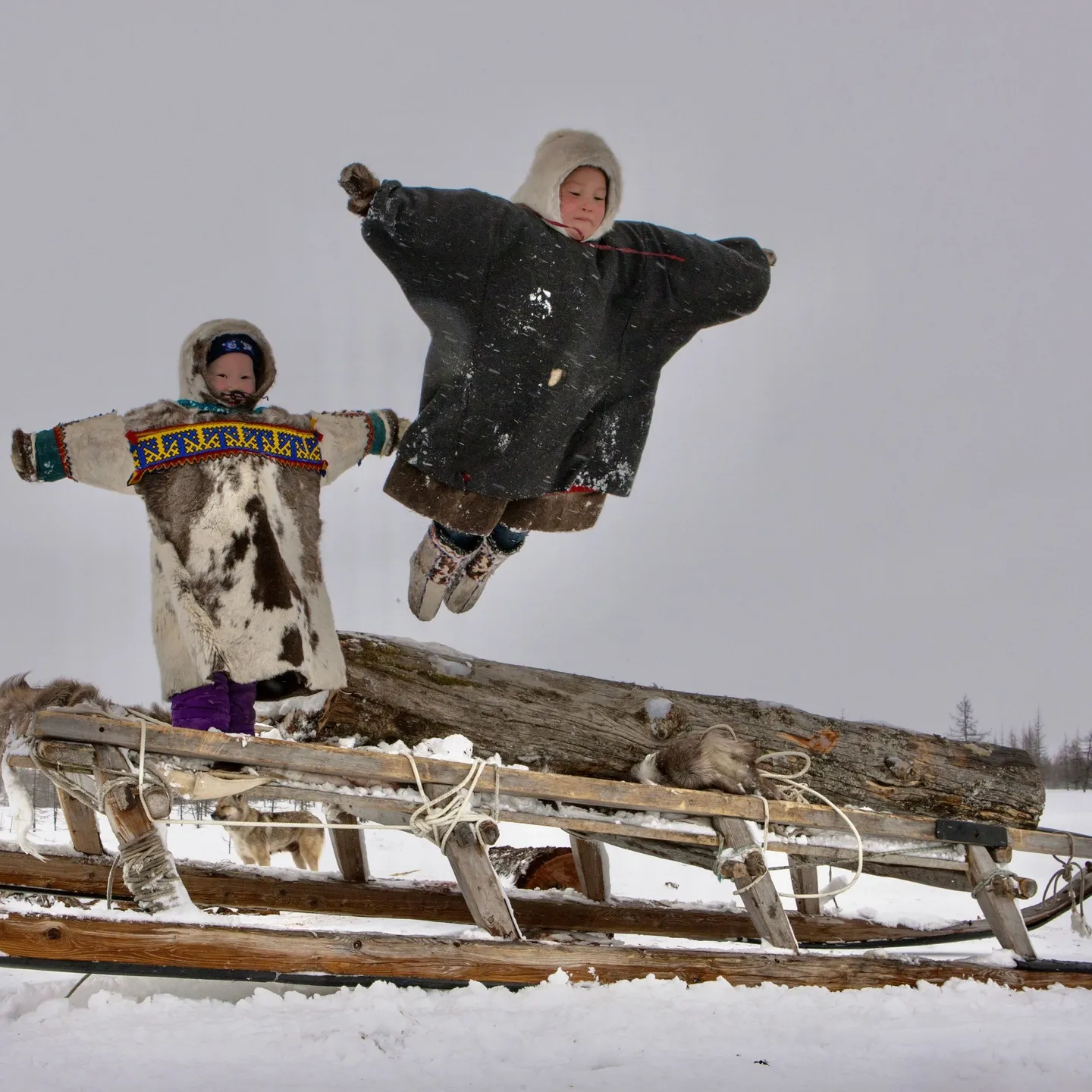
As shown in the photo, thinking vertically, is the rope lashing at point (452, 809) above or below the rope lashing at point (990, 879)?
above

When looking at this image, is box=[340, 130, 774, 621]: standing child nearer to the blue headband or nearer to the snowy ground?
the blue headband

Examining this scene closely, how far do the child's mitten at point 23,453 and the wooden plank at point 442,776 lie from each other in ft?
3.48

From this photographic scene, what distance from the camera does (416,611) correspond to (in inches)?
183

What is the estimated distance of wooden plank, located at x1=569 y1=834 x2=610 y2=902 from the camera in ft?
18.0

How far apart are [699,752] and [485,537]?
127cm

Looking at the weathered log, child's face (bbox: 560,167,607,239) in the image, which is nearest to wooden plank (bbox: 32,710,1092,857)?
the weathered log

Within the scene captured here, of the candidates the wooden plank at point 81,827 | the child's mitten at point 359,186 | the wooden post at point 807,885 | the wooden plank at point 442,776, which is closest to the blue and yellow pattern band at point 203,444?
the child's mitten at point 359,186

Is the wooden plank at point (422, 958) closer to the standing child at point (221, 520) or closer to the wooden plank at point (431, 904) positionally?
the standing child at point (221, 520)

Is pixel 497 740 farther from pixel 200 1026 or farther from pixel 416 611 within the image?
pixel 200 1026

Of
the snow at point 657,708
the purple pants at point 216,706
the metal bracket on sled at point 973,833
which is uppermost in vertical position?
the purple pants at point 216,706

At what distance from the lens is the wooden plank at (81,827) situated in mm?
4496

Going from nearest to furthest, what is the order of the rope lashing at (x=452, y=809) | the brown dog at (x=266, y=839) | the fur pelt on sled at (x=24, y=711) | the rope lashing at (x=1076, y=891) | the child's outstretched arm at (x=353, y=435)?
1. the fur pelt on sled at (x=24, y=711)
2. the rope lashing at (x=452, y=809)
3. the child's outstretched arm at (x=353, y=435)
4. the rope lashing at (x=1076, y=891)
5. the brown dog at (x=266, y=839)

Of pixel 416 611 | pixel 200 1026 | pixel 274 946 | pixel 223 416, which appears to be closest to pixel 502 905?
pixel 274 946

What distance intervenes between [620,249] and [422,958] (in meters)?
2.81
